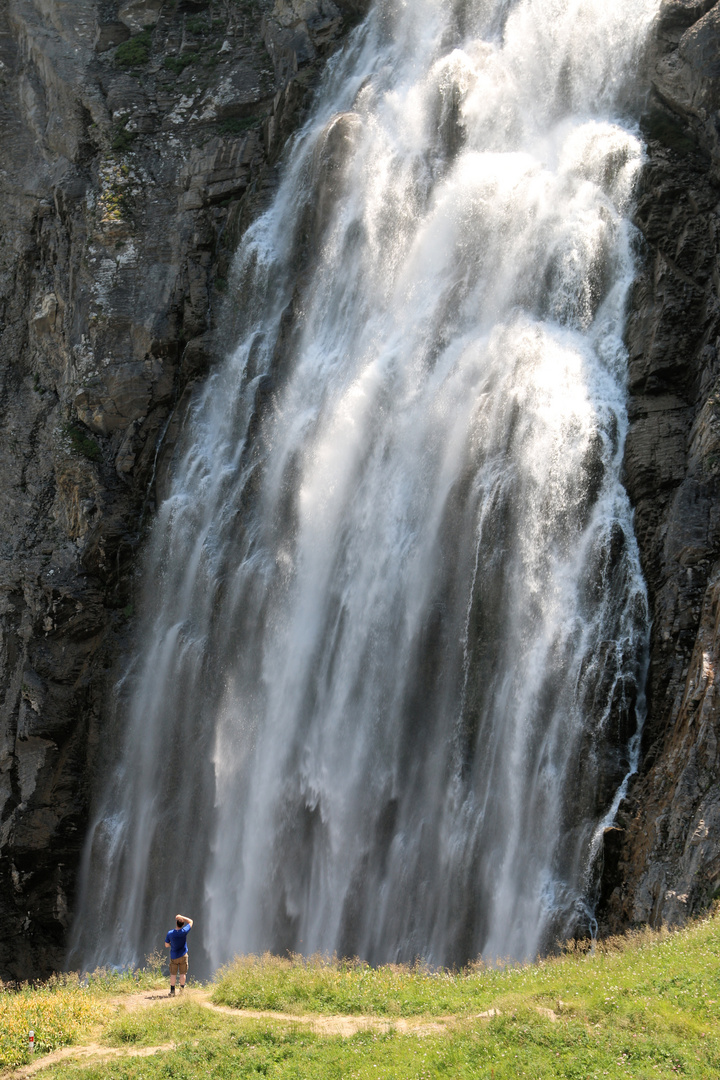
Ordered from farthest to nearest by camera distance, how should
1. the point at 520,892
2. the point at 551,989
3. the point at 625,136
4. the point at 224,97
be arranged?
the point at 224,97, the point at 625,136, the point at 520,892, the point at 551,989

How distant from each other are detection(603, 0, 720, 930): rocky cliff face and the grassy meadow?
1758mm

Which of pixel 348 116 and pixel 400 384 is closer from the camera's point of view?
pixel 400 384

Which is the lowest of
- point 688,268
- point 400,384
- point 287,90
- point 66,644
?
point 66,644

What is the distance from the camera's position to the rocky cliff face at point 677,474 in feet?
50.5

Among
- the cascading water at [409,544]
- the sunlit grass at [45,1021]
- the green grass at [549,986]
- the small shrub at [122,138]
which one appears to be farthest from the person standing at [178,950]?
the small shrub at [122,138]

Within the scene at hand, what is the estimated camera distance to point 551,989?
12.1m

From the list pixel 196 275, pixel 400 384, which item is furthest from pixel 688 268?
pixel 196 275

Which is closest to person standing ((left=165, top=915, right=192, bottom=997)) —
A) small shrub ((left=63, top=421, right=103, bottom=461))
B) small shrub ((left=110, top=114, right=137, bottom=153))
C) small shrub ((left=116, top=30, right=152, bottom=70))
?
small shrub ((left=63, top=421, right=103, bottom=461))

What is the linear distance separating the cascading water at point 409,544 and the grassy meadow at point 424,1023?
4.37 m

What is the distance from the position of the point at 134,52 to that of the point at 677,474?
28.5m

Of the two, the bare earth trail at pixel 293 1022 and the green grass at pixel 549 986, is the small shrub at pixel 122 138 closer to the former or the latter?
the green grass at pixel 549 986

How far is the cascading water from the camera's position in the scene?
1903 cm

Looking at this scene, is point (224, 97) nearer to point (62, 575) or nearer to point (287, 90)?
point (287, 90)

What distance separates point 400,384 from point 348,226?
661cm
